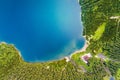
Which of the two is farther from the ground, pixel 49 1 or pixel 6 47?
pixel 49 1

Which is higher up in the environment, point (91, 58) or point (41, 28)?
point (41, 28)

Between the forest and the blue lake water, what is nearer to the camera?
the forest

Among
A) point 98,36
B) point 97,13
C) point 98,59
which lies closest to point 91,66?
point 98,59

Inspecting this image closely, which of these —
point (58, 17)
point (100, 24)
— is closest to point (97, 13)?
point (100, 24)

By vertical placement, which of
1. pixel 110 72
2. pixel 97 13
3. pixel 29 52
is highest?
pixel 97 13

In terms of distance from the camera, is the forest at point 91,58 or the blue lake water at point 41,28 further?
the blue lake water at point 41,28

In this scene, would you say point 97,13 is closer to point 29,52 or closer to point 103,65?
point 103,65

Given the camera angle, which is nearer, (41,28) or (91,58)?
(91,58)
